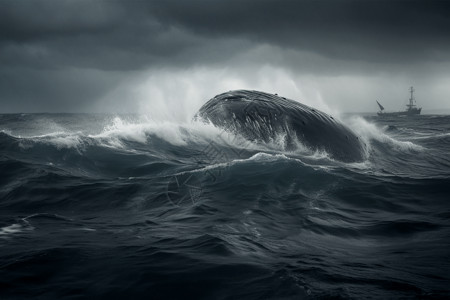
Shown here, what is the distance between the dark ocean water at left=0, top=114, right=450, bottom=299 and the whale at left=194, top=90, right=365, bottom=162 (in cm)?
73

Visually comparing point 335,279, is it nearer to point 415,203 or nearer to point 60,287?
point 60,287

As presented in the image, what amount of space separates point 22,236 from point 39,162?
26.2 ft

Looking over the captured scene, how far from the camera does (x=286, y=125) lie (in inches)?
667

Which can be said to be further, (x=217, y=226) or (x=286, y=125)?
(x=286, y=125)

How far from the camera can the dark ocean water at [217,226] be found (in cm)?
526

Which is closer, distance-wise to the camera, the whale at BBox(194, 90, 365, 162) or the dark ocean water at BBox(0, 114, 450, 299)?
the dark ocean water at BBox(0, 114, 450, 299)

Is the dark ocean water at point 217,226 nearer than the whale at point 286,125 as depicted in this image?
Yes

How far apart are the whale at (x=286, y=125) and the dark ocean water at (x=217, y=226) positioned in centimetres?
73

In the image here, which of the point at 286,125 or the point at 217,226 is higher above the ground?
the point at 286,125

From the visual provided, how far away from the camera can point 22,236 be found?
729cm

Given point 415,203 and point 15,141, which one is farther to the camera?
point 15,141

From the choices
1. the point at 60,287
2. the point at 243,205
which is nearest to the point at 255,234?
the point at 243,205

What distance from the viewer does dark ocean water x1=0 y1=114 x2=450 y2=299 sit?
5262mm

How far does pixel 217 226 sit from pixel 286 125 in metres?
9.96
